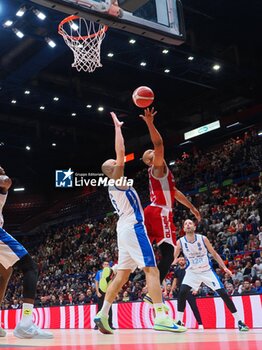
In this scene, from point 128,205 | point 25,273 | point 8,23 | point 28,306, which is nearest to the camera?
point 28,306

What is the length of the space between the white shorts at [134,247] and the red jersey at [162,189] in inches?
20.0

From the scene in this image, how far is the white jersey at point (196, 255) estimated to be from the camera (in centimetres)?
696

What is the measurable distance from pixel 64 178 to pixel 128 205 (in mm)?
26899

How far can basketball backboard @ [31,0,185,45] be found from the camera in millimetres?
6547

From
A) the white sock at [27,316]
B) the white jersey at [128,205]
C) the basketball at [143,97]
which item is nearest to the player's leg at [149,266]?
the white jersey at [128,205]

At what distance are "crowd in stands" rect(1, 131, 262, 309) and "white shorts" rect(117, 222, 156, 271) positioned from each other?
505 cm

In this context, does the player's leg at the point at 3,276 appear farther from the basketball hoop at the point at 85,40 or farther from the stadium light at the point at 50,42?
the stadium light at the point at 50,42

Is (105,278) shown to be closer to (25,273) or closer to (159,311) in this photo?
(159,311)

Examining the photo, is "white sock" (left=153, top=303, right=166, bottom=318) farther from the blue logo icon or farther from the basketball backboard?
the blue logo icon

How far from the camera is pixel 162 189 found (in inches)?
216

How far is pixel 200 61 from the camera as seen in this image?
16.8 m

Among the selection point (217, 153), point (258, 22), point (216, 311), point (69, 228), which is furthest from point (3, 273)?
point (69, 228)

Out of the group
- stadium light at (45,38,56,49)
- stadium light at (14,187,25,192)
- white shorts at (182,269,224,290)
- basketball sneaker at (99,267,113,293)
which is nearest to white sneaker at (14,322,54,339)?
white shorts at (182,269,224,290)

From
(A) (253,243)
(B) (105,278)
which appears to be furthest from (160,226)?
(A) (253,243)
